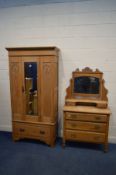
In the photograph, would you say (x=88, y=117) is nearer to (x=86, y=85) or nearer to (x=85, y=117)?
(x=85, y=117)

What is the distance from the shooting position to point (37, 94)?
267 cm

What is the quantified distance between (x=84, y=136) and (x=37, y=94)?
3.50 feet

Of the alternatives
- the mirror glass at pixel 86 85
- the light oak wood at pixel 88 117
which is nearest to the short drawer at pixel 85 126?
the light oak wood at pixel 88 117

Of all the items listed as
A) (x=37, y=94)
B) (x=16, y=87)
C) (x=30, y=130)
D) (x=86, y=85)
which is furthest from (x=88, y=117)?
(x=16, y=87)

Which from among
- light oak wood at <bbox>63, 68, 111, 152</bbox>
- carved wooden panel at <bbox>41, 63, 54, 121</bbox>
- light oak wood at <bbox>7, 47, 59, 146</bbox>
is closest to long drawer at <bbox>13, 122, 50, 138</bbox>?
light oak wood at <bbox>7, 47, 59, 146</bbox>

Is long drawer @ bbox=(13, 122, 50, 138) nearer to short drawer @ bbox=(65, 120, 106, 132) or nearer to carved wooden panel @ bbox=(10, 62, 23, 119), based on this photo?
carved wooden panel @ bbox=(10, 62, 23, 119)

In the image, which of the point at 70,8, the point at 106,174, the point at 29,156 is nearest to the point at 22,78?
the point at 29,156

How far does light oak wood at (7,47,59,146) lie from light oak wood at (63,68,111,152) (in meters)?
0.28

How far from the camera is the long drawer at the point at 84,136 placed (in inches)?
101

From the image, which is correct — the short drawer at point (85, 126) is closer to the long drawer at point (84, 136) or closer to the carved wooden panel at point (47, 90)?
the long drawer at point (84, 136)

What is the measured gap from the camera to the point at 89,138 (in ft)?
8.50

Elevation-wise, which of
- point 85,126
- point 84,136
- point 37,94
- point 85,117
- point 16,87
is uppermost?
point 16,87

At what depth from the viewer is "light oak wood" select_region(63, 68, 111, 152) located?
2.52 meters

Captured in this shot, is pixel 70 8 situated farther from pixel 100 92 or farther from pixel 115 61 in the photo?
pixel 100 92
